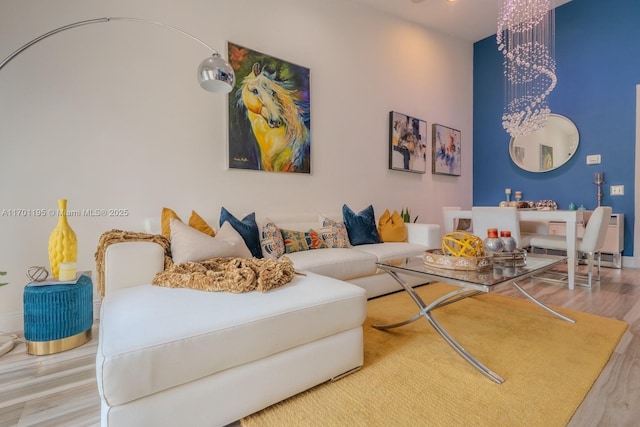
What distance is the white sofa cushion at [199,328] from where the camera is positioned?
0.93m

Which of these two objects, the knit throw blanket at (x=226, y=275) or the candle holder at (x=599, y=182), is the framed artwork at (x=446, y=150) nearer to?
the candle holder at (x=599, y=182)

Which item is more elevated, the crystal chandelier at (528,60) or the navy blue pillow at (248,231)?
the crystal chandelier at (528,60)

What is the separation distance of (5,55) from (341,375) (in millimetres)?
2911

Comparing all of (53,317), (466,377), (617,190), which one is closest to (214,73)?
(53,317)

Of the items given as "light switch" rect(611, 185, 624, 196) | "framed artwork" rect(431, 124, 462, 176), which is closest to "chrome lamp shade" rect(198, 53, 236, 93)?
"framed artwork" rect(431, 124, 462, 176)

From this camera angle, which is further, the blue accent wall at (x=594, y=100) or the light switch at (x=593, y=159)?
the light switch at (x=593, y=159)

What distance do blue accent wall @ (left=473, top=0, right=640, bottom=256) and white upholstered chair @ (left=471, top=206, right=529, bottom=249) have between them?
1.62 m

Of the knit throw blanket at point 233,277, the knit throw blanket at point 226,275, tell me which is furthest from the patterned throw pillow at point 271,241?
the knit throw blanket at point 233,277

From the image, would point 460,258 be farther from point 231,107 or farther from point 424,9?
point 424,9

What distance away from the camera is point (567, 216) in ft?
9.78

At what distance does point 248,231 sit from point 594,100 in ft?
16.1

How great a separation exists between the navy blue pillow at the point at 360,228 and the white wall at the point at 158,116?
1.31ft

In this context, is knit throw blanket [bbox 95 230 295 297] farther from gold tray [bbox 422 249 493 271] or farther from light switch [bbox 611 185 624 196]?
light switch [bbox 611 185 624 196]

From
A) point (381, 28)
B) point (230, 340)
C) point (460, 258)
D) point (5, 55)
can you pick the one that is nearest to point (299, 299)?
→ point (230, 340)
